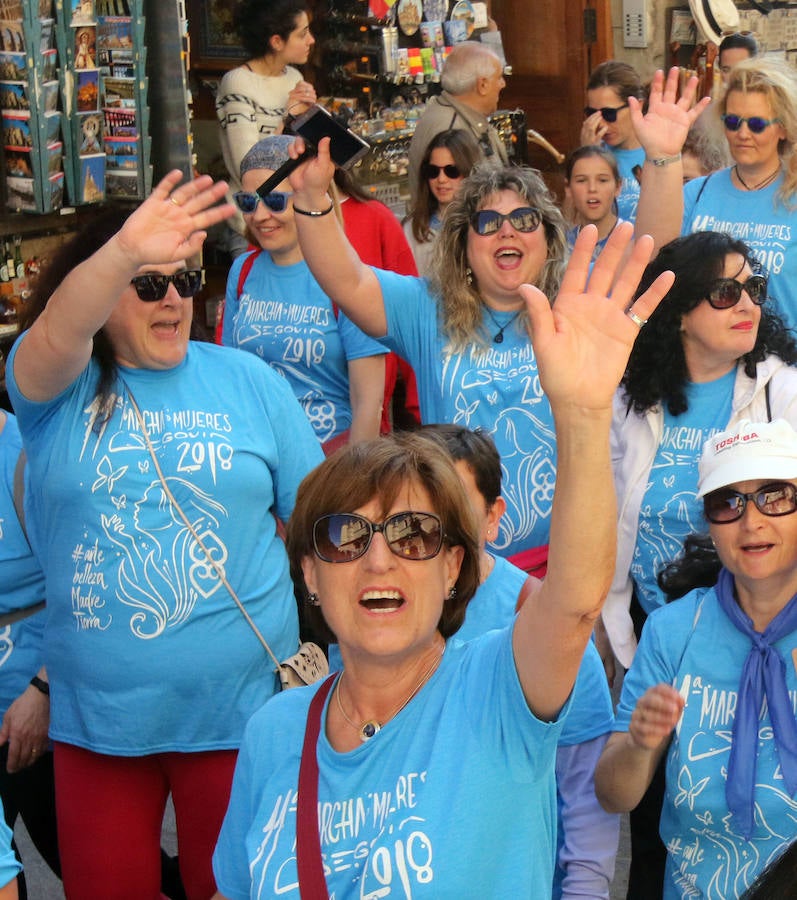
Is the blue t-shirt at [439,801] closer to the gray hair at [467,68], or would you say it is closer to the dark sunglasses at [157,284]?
the dark sunglasses at [157,284]

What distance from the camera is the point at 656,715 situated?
2797 millimetres

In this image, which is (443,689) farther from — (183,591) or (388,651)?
(183,591)

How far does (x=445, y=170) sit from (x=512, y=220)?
8.53ft

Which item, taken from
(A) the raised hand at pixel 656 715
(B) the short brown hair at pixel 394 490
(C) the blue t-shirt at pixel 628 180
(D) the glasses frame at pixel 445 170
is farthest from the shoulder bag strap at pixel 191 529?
(C) the blue t-shirt at pixel 628 180

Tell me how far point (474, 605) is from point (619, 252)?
106 cm

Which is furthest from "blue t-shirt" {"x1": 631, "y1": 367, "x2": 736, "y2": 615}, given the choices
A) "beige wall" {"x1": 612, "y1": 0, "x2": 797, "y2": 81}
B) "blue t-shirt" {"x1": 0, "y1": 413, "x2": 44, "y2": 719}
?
"beige wall" {"x1": 612, "y1": 0, "x2": 797, "y2": 81}

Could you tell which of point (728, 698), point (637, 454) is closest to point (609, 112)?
point (637, 454)

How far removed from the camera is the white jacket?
4055 mm

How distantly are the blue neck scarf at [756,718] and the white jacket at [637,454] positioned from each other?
3.62ft

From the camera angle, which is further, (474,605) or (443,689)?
(474,605)

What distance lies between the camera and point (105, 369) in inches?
136

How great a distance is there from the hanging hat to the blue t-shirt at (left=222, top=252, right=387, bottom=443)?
7209 mm

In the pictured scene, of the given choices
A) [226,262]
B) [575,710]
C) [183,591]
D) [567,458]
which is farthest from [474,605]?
[226,262]

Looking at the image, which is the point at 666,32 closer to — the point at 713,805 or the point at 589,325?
the point at 713,805
